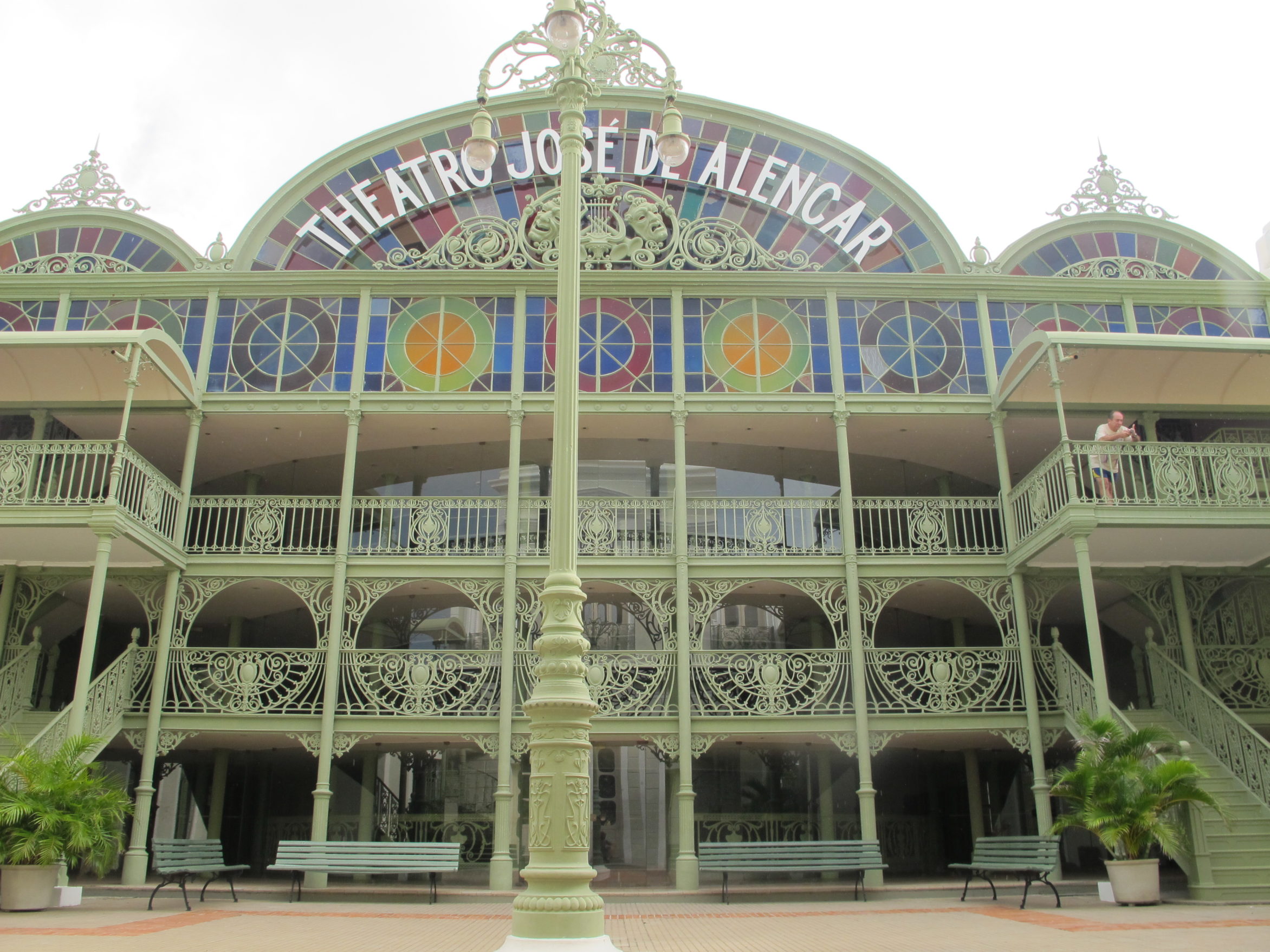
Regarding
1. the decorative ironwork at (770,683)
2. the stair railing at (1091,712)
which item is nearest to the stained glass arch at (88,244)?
the decorative ironwork at (770,683)

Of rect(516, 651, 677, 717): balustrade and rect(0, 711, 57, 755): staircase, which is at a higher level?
rect(516, 651, 677, 717): balustrade

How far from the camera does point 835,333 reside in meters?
17.8

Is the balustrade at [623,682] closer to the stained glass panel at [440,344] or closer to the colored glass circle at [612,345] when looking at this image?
the colored glass circle at [612,345]

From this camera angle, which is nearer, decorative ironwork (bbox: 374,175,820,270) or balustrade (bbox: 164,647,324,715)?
balustrade (bbox: 164,647,324,715)

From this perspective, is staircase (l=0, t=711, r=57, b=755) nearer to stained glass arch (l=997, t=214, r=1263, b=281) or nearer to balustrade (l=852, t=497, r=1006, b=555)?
balustrade (l=852, t=497, r=1006, b=555)

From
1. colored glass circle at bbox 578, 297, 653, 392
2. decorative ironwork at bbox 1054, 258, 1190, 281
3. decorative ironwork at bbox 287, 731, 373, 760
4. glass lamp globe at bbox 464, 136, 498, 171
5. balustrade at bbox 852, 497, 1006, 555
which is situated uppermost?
decorative ironwork at bbox 1054, 258, 1190, 281

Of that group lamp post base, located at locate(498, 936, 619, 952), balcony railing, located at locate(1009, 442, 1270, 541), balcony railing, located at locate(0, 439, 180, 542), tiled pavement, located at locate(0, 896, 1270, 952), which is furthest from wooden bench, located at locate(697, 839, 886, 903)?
balcony railing, located at locate(0, 439, 180, 542)

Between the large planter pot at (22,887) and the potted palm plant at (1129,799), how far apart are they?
11755 millimetres

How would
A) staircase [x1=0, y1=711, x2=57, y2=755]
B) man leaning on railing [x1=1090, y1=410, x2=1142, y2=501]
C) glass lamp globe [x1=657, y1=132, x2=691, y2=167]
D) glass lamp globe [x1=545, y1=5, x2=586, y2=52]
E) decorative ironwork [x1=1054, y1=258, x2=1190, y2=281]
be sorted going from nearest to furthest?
glass lamp globe [x1=545, y1=5, x2=586, y2=52]
glass lamp globe [x1=657, y1=132, x2=691, y2=167]
man leaning on railing [x1=1090, y1=410, x2=1142, y2=501]
staircase [x1=0, y1=711, x2=57, y2=755]
decorative ironwork [x1=1054, y1=258, x2=1190, y2=281]

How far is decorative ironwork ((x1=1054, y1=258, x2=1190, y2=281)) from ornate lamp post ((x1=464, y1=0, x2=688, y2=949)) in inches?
435

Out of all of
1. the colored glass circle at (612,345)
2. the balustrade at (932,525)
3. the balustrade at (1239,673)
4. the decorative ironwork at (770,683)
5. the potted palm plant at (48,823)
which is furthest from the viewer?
the colored glass circle at (612,345)

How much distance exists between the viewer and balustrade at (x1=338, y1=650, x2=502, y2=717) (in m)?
16.1

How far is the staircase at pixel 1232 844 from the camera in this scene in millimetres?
12875

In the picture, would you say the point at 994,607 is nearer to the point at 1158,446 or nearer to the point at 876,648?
the point at 876,648
